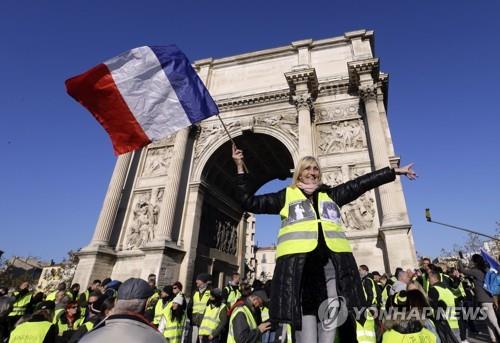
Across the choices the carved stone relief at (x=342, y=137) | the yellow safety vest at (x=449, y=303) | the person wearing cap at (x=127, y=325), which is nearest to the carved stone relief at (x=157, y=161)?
the carved stone relief at (x=342, y=137)

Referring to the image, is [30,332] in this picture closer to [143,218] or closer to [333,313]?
[333,313]

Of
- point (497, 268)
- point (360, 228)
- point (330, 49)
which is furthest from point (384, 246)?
point (330, 49)

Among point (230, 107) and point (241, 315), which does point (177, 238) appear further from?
point (241, 315)

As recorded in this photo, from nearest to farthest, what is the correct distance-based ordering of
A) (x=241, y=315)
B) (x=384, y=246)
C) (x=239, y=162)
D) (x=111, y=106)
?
1. (x=239, y=162)
2. (x=241, y=315)
3. (x=111, y=106)
4. (x=384, y=246)

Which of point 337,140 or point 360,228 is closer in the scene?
point 360,228

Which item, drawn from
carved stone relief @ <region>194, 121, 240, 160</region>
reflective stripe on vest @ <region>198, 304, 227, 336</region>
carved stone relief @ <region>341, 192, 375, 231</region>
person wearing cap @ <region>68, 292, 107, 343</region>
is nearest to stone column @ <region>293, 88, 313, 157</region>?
carved stone relief @ <region>341, 192, 375, 231</region>

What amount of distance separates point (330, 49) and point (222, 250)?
47.8 ft

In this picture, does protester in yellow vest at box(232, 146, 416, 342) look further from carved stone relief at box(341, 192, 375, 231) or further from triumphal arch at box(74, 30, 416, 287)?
carved stone relief at box(341, 192, 375, 231)

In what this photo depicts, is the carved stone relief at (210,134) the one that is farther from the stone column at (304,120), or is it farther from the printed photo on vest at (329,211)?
the printed photo on vest at (329,211)

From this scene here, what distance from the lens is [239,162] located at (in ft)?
9.50

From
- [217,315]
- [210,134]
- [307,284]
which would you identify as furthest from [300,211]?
[210,134]

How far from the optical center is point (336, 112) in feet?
53.4

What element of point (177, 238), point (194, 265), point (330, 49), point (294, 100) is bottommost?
point (194, 265)

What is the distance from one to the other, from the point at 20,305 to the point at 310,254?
852 centimetres
